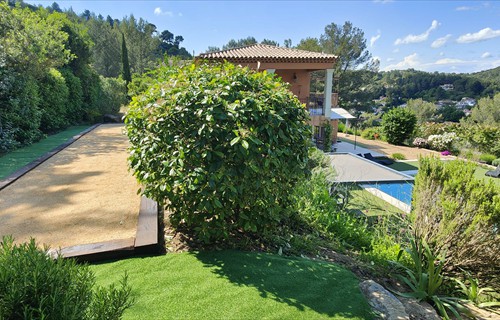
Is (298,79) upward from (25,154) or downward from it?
upward

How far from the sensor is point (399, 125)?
2173 cm

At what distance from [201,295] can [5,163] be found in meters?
7.77

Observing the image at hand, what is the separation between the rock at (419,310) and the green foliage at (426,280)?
0.07 meters

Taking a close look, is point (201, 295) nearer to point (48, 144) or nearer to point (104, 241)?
point (104, 241)

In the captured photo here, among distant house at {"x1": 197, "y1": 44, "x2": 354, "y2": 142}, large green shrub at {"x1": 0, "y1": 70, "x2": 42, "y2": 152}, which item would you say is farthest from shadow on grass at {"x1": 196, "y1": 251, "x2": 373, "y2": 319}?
distant house at {"x1": 197, "y1": 44, "x2": 354, "y2": 142}

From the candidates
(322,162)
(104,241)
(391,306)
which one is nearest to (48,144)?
(104,241)

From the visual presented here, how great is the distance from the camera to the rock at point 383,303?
8.25 ft

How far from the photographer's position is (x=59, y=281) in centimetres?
136

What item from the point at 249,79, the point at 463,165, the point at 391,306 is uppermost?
the point at 249,79

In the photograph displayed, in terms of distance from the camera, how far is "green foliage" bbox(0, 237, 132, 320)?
4.10 feet

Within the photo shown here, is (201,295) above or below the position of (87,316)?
below

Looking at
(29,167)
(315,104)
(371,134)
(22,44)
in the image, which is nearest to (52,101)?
(22,44)

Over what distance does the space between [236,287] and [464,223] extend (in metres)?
3.01

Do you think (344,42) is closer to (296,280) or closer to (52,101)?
(52,101)
